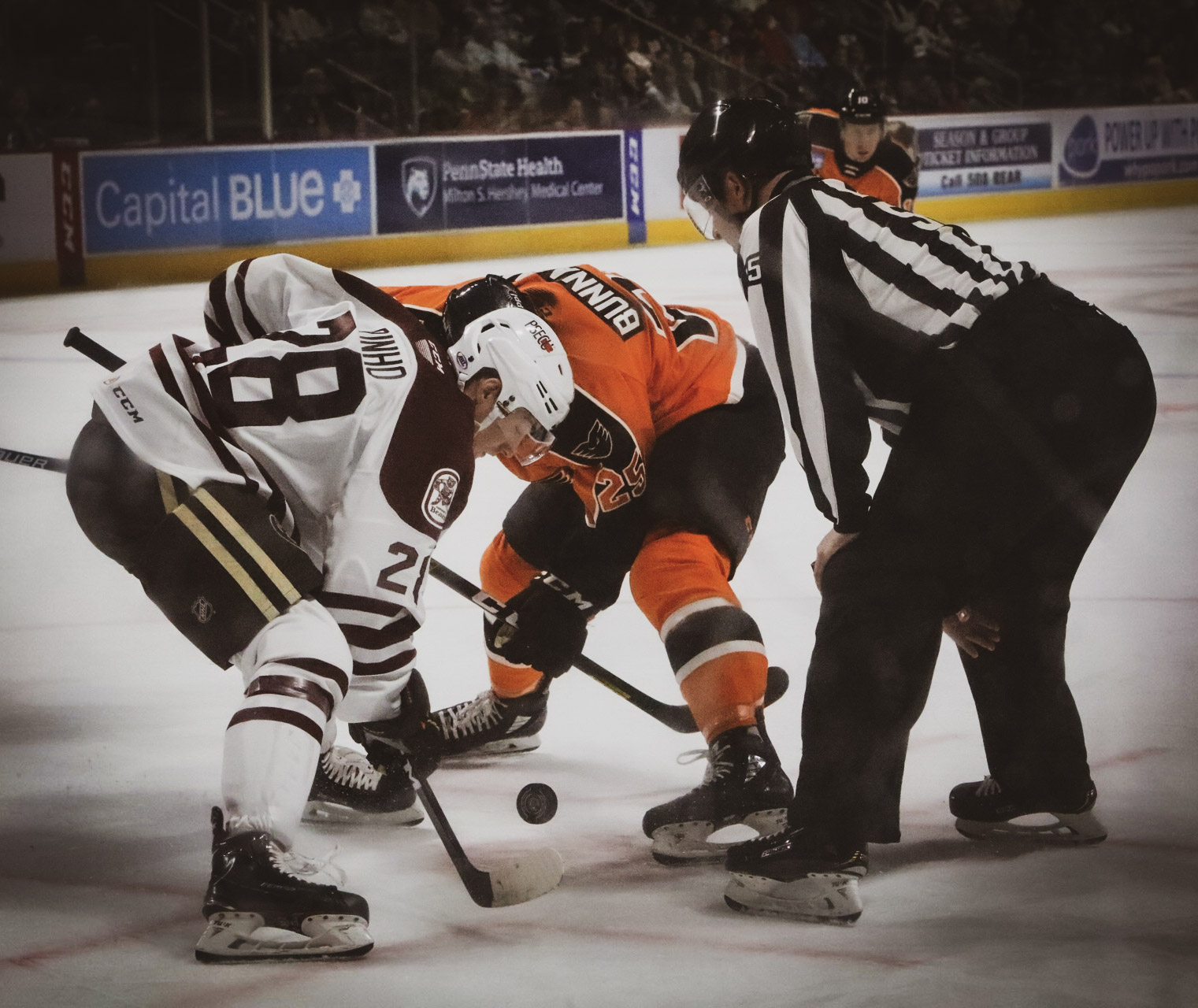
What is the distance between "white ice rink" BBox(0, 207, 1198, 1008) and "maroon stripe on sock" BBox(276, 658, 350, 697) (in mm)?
329

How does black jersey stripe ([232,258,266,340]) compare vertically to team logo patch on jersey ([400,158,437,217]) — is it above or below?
below

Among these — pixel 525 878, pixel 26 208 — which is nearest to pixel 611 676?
pixel 525 878

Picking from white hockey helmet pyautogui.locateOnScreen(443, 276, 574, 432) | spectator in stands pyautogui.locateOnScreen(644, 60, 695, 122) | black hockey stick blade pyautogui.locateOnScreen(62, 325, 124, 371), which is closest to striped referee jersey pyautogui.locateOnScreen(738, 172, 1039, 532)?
white hockey helmet pyautogui.locateOnScreen(443, 276, 574, 432)

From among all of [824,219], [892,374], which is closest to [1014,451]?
[892,374]

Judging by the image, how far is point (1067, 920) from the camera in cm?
198

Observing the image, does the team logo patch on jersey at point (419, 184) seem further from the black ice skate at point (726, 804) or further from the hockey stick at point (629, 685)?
the black ice skate at point (726, 804)

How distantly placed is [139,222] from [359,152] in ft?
4.94

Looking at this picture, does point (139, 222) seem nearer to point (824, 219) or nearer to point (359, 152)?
point (359, 152)

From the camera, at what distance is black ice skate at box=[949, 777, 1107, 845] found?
2240 millimetres

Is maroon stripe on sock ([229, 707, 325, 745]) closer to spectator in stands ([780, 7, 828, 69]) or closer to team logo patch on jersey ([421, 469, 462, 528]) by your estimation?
team logo patch on jersey ([421, 469, 462, 528])

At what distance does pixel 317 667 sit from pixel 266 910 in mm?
277

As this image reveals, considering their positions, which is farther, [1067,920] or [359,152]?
[359,152]

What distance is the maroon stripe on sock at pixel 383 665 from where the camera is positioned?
1.96 meters

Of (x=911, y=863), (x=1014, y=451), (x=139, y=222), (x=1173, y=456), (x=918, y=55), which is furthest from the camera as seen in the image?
(x=918, y=55)
